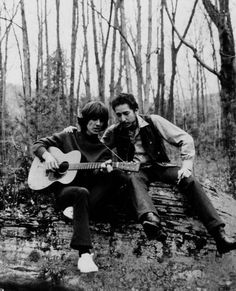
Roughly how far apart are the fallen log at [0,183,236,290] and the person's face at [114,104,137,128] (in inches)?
32.9

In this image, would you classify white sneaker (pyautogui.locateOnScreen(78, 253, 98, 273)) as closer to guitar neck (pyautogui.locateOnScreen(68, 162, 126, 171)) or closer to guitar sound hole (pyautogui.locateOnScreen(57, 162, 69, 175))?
guitar neck (pyautogui.locateOnScreen(68, 162, 126, 171))

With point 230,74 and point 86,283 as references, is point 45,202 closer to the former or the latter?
point 86,283

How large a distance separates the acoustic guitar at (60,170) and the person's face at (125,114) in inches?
24.0

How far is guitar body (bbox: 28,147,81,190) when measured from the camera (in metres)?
3.45

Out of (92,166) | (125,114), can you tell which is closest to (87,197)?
(92,166)

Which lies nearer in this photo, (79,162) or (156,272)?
(156,272)

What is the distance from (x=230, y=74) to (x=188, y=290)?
16.2ft

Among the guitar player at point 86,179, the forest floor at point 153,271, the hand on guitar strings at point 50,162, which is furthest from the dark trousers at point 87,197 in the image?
the forest floor at point 153,271

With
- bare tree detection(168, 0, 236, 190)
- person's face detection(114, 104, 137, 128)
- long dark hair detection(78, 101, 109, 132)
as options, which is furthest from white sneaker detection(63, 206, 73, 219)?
bare tree detection(168, 0, 236, 190)

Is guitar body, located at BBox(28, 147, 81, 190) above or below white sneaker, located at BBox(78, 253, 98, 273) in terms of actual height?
above

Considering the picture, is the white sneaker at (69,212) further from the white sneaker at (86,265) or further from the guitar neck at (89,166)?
the white sneaker at (86,265)

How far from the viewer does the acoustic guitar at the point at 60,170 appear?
341 centimetres

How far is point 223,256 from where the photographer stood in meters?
3.27

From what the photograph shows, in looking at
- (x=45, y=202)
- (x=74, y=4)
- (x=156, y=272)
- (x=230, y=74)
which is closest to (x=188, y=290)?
(x=156, y=272)
